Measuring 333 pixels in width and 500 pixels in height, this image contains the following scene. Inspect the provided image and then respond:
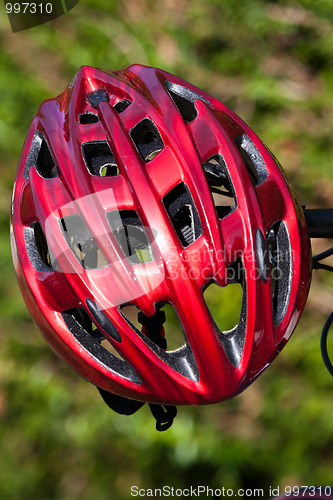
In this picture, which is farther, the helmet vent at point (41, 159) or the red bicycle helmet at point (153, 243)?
the helmet vent at point (41, 159)

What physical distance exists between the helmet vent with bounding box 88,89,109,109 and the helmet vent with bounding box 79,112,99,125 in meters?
0.02

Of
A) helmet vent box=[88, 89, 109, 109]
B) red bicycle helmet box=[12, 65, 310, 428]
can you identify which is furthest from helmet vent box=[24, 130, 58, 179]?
helmet vent box=[88, 89, 109, 109]

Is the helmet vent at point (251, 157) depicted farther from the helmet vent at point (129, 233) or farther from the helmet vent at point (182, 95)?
the helmet vent at point (129, 233)

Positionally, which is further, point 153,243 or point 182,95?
point 182,95

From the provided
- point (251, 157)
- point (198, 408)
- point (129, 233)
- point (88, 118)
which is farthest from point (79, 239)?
point (198, 408)

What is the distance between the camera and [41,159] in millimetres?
1004

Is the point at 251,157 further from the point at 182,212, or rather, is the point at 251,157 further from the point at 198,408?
the point at 198,408

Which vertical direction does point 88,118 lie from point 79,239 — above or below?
above

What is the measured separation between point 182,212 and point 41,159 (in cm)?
28

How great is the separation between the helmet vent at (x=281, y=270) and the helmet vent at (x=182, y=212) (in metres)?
0.14

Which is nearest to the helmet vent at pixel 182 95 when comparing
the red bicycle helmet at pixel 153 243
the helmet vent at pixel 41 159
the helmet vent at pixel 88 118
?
the red bicycle helmet at pixel 153 243

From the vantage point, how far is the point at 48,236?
35.7 inches

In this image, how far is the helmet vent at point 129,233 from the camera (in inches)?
35.1

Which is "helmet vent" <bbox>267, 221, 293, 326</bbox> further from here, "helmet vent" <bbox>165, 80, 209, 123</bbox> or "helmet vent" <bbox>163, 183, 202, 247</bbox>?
"helmet vent" <bbox>165, 80, 209, 123</bbox>
